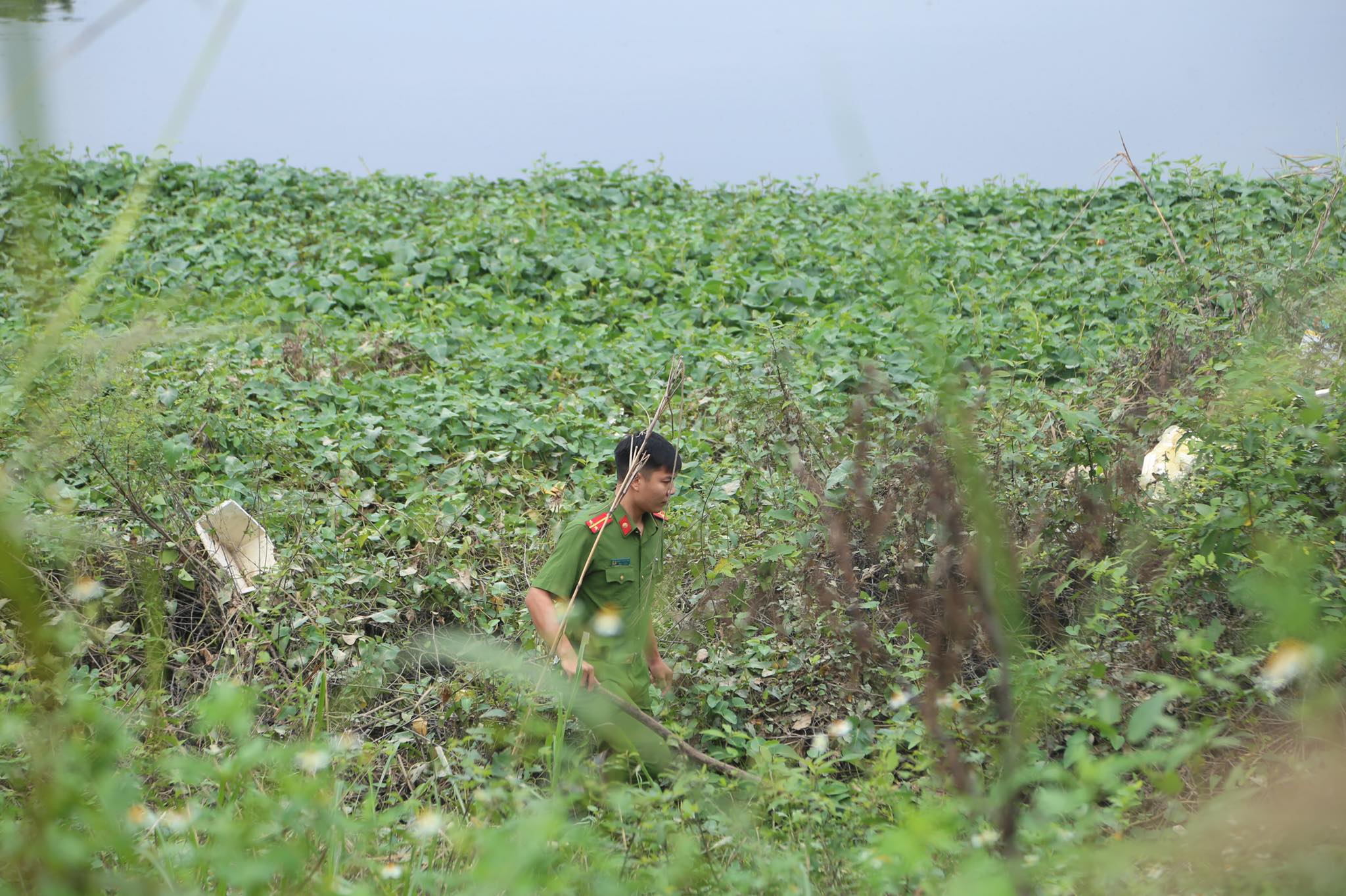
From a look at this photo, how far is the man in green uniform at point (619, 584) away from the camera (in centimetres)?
302

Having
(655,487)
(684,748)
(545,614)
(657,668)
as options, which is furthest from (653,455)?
(684,748)

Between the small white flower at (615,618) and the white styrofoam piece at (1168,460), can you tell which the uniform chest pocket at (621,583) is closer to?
the small white flower at (615,618)

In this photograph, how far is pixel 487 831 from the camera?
4.64 feet

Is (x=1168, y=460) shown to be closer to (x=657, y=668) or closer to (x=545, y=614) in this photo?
(x=657, y=668)

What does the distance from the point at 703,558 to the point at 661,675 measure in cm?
66

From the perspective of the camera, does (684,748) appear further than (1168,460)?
No

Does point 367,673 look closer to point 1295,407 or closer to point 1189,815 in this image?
point 1189,815

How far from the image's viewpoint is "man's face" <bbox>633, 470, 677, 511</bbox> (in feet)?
10.2

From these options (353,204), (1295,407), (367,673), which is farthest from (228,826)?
(353,204)

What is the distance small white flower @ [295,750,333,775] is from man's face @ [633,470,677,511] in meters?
1.52

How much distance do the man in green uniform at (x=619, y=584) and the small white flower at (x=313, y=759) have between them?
1.16 meters

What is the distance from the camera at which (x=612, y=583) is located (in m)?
3.22

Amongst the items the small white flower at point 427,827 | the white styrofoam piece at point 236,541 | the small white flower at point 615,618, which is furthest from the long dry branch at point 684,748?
the white styrofoam piece at point 236,541

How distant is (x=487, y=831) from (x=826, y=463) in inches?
110
